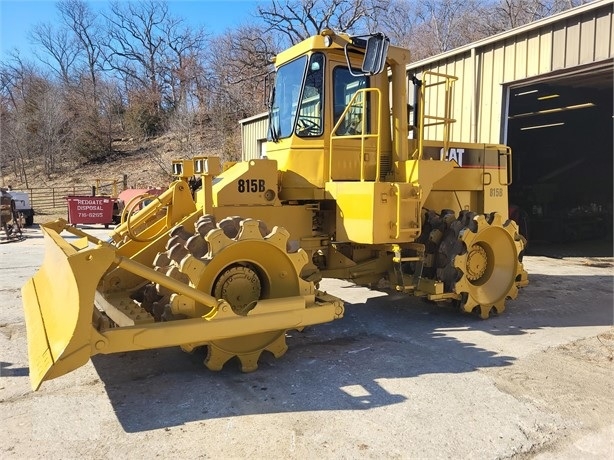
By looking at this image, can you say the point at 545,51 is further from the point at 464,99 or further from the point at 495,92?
the point at 464,99

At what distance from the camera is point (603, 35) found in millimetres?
8516

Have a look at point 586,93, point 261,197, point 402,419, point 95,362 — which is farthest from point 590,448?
point 586,93

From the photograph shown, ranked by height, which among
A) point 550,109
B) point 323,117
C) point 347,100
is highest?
point 550,109

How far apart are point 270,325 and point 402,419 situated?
4.46 ft

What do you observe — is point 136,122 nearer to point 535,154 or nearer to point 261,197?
point 535,154

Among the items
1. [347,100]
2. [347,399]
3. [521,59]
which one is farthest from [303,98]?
[521,59]

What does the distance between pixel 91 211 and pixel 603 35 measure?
1711 cm

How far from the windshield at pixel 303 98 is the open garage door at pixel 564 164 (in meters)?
9.43

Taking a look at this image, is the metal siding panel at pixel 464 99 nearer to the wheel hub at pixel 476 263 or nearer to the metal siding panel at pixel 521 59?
the metal siding panel at pixel 521 59

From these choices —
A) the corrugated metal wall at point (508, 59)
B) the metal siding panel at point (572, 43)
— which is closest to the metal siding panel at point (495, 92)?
the corrugated metal wall at point (508, 59)

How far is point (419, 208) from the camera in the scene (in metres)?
5.74

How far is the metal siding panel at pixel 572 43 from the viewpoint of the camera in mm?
8922

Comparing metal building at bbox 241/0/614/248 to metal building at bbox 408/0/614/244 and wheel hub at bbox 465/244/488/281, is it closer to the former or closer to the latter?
metal building at bbox 408/0/614/244

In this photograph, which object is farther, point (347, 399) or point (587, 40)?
point (587, 40)
